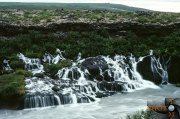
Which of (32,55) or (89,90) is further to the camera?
(32,55)

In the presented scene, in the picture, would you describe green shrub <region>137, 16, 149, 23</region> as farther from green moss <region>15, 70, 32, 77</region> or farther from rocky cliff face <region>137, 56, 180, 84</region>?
green moss <region>15, 70, 32, 77</region>

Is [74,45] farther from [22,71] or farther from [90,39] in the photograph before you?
[22,71]

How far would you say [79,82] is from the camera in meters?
16.2

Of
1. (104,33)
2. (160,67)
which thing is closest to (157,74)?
(160,67)

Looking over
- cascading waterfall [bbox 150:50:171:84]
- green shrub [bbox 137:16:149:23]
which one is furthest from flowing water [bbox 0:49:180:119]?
green shrub [bbox 137:16:149:23]

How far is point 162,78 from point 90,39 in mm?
10582

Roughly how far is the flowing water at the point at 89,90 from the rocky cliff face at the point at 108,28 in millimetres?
5283

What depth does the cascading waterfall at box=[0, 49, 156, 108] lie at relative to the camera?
532 inches

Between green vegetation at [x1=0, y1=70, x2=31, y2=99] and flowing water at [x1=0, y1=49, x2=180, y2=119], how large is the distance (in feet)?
2.00

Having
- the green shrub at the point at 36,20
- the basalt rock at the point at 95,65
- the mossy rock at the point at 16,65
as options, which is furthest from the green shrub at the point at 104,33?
the mossy rock at the point at 16,65

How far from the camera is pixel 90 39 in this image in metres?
22.9

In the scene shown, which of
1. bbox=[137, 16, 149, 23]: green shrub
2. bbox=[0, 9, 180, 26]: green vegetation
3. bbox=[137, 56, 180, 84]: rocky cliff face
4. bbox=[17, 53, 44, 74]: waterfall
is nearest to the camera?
bbox=[17, 53, 44, 74]: waterfall

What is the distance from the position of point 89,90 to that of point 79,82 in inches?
58.8

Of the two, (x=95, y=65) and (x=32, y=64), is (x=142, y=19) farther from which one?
(x=32, y=64)
